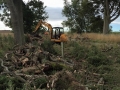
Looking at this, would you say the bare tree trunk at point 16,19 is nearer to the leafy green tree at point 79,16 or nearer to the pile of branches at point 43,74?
the pile of branches at point 43,74

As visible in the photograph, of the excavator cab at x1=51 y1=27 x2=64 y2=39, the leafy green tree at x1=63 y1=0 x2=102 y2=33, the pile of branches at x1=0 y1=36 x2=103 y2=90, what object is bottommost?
the pile of branches at x1=0 y1=36 x2=103 y2=90

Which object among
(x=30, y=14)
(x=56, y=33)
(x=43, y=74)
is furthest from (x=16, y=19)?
(x=30, y=14)

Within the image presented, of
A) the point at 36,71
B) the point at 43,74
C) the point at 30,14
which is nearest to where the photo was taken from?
the point at 43,74

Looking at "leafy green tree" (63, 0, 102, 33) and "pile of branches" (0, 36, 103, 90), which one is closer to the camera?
"pile of branches" (0, 36, 103, 90)

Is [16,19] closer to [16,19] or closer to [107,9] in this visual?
[16,19]

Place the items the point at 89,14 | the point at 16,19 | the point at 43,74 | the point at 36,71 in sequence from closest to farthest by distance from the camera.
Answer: the point at 43,74, the point at 36,71, the point at 16,19, the point at 89,14

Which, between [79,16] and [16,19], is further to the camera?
[79,16]

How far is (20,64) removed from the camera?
9.50 m

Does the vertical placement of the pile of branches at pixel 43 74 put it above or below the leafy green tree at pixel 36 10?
below

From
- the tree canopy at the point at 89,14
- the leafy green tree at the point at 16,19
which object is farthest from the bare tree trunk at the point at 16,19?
the tree canopy at the point at 89,14

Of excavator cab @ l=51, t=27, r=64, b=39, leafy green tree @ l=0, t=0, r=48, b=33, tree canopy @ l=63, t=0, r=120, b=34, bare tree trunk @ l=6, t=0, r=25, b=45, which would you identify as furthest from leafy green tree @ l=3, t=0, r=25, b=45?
tree canopy @ l=63, t=0, r=120, b=34

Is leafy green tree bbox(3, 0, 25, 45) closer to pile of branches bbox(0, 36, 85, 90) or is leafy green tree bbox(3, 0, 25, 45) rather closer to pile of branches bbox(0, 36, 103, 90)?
pile of branches bbox(0, 36, 85, 90)

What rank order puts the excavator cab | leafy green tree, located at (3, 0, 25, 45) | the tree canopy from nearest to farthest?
1. leafy green tree, located at (3, 0, 25, 45)
2. the excavator cab
3. the tree canopy

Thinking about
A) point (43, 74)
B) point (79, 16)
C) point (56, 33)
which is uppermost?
point (79, 16)
